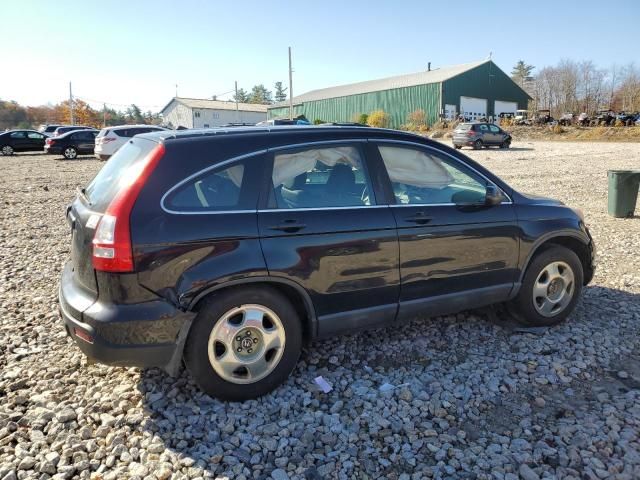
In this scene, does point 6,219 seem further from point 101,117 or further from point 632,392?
point 101,117

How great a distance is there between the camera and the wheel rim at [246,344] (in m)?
3.12

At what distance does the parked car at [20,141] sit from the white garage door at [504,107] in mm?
46935

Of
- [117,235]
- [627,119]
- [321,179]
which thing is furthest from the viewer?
[627,119]

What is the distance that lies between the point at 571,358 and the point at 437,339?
3.41 ft

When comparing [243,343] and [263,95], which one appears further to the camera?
[263,95]

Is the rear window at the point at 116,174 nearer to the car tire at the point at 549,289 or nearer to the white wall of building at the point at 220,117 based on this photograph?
the car tire at the point at 549,289

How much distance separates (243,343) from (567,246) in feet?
10.5

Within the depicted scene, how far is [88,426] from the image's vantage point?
302cm

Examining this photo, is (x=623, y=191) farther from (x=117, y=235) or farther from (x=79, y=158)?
(x=79, y=158)

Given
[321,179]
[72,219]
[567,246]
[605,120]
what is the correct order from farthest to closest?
[605,120], [567,246], [321,179], [72,219]

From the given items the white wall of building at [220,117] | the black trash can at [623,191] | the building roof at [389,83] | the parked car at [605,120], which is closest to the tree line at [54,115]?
the white wall of building at [220,117]

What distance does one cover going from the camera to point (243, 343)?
320 cm

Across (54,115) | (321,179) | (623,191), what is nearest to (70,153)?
(623,191)

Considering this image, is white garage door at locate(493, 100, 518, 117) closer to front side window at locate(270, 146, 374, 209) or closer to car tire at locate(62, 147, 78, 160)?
car tire at locate(62, 147, 78, 160)
